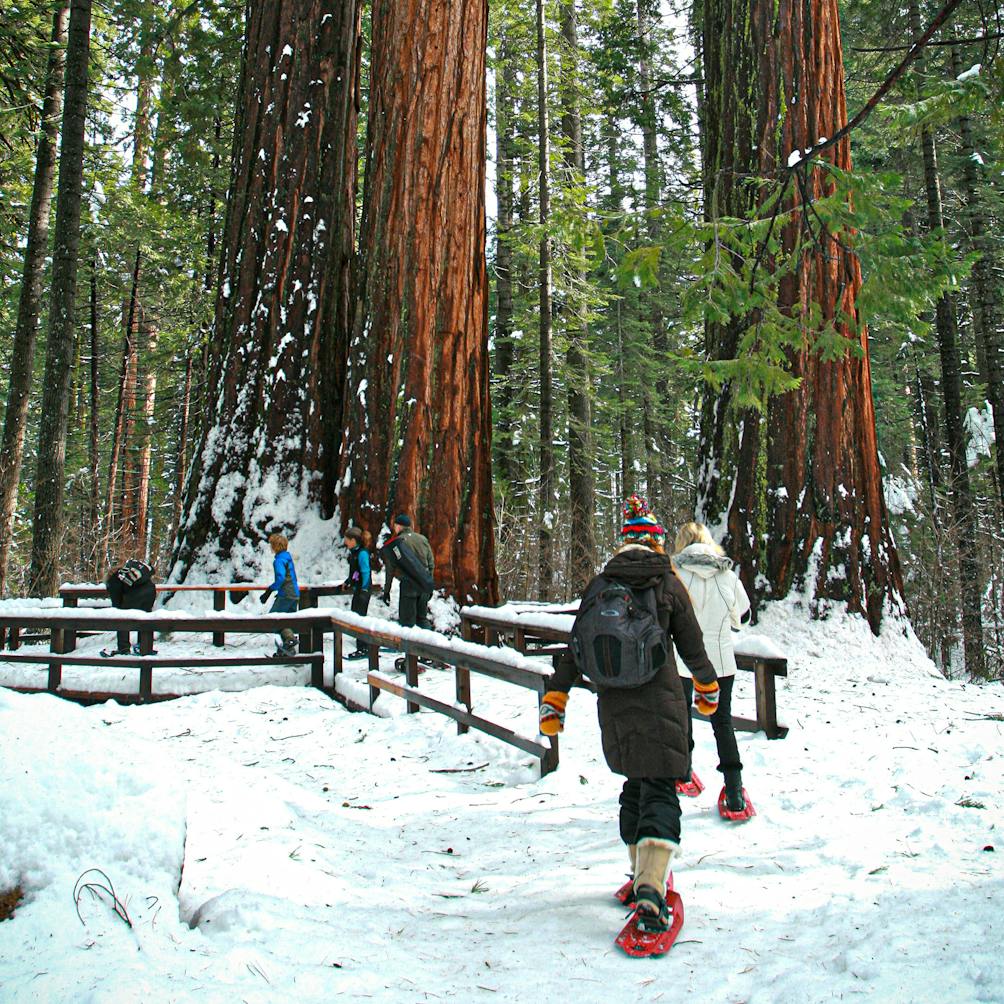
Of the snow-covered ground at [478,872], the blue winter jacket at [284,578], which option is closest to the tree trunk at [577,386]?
the blue winter jacket at [284,578]

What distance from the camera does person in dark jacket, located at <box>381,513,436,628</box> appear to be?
8.86m

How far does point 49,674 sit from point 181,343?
45.1 ft

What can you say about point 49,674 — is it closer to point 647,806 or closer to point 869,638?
point 647,806

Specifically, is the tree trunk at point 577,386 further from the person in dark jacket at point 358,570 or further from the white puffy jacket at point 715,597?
the white puffy jacket at point 715,597

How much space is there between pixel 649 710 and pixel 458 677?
338 cm

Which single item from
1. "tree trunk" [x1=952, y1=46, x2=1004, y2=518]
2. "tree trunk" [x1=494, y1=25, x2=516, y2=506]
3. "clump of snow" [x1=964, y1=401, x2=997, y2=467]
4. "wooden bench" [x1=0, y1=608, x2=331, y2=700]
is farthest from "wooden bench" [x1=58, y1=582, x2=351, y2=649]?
"clump of snow" [x1=964, y1=401, x2=997, y2=467]

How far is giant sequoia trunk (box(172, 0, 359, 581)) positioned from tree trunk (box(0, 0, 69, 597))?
506 cm

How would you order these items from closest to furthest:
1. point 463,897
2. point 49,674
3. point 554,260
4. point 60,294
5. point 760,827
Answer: point 463,897 → point 760,827 → point 49,674 → point 60,294 → point 554,260

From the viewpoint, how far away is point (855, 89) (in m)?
20.7

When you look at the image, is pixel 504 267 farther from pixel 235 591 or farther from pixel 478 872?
pixel 478 872

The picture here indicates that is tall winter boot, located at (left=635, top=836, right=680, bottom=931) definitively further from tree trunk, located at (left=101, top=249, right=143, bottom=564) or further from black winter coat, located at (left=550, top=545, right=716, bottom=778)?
tree trunk, located at (left=101, top=249, right=143, bottom=564)

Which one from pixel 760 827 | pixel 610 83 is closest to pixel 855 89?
pixel 610 83

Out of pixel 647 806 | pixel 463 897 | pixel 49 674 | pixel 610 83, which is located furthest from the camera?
pixel 610 83

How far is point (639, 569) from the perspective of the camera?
3.63m
